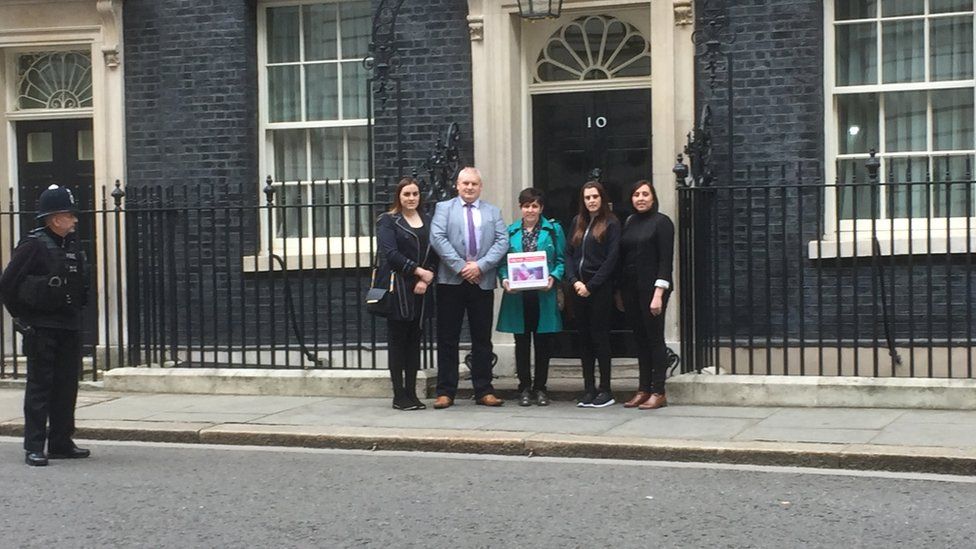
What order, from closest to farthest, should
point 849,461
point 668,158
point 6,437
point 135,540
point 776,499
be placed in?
point 135,540
point 776,499
point 849,461
point 6,437
point 668,158

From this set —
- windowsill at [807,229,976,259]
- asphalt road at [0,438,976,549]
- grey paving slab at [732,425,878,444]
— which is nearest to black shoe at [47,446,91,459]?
asphalt road at [0,438,976,549]

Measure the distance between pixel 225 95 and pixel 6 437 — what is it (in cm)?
435

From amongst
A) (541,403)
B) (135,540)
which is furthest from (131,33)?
(135,540)

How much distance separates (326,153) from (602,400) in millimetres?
4315

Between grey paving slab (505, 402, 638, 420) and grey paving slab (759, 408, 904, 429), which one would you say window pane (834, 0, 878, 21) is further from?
grey paving slab (505, 402, 638, 420)

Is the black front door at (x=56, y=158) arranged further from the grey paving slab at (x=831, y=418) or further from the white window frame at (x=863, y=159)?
the grey paving slab at (x=831, y=418)

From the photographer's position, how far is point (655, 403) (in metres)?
9.88

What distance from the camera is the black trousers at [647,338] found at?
32.4 feet

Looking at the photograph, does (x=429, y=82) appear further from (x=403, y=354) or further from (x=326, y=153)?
(x=403, y=354)

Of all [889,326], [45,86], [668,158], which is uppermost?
[45,86]

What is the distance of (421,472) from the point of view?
7863 mm

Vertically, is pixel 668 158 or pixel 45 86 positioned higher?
pixel 45 86

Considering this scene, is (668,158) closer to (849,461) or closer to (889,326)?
(889,326)

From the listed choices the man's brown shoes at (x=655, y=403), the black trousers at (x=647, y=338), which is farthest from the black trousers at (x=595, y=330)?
the man's brown shoes at (x=655, y=403)
